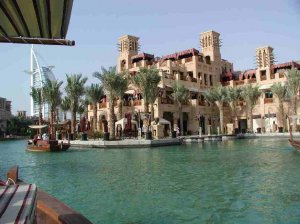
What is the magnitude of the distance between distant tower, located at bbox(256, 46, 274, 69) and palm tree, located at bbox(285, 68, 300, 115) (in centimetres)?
1018

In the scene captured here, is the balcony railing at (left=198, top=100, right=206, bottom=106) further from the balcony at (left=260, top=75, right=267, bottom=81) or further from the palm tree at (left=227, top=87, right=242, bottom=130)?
the balcony at (left=260, top=75, right=267, bottom=81)

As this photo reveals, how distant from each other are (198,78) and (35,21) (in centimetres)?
5253

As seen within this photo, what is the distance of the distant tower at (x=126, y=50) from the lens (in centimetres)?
6106

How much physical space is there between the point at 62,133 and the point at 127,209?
3885 cm

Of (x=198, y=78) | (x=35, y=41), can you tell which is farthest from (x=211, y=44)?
(x=35, y=41)

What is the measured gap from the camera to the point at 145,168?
16.9 meters

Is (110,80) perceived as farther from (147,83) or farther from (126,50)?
(126,50)

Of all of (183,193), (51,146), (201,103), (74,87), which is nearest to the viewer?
(183,193)

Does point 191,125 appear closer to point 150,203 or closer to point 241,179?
point 241,179

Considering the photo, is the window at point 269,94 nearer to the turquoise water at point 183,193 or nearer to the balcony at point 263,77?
A: the balcony at point 263,77

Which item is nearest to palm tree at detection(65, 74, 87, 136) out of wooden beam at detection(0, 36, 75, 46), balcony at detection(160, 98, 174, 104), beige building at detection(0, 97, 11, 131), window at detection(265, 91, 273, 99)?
balcony at detection(160, 98, 174, 104)

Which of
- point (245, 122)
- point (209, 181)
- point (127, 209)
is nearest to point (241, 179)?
point (209, 181)

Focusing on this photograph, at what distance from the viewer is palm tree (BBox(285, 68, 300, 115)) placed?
4725cm

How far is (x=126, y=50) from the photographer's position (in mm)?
61719
